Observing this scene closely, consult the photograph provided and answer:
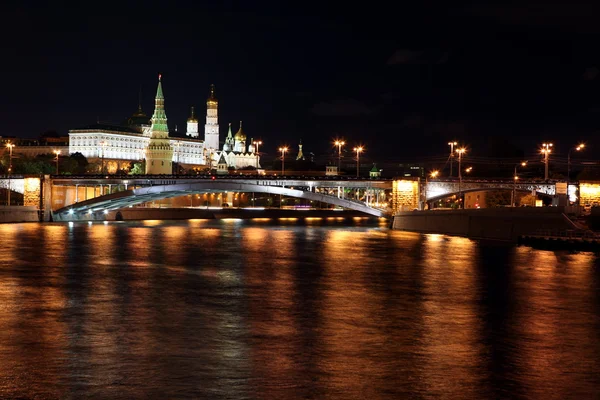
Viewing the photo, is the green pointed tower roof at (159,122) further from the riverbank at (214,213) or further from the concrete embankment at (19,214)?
the concrete embankment at (19,214)

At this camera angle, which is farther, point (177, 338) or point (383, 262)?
point (383, 262)

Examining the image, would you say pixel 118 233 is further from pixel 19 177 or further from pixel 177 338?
pixel 177 338

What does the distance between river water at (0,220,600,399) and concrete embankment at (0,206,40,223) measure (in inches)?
1595

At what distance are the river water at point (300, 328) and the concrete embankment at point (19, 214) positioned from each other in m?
40.5

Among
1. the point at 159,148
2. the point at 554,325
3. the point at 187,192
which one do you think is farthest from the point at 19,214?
the point at 159,148

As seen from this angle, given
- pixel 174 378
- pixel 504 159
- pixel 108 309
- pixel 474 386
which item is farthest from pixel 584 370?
pixel 504 159

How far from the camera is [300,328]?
2189 cm

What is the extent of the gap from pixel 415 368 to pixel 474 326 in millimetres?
5538

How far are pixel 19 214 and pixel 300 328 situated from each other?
66123 millimetres

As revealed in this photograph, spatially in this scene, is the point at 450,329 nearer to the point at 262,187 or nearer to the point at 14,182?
the point at 262,187

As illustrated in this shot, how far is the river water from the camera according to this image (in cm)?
1623

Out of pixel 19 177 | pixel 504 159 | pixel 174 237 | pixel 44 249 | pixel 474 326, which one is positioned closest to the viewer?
pixel 474 326

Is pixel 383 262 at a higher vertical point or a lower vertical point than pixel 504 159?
lower

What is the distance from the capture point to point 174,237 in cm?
6278
